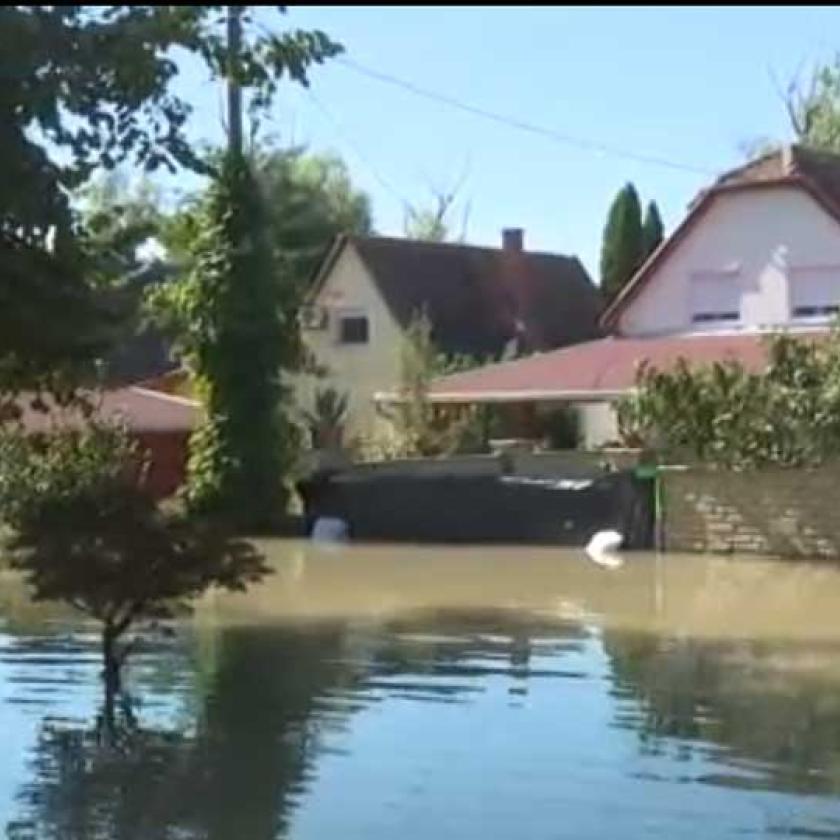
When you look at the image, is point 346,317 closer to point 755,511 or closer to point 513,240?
point 513,240

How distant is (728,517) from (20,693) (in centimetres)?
1592

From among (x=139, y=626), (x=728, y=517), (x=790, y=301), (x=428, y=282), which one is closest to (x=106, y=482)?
(x=139, y=626)

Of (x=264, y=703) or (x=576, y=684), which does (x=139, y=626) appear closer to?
(x=264, y=703)

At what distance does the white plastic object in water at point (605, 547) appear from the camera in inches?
1053

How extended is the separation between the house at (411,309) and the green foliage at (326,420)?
1820 mm

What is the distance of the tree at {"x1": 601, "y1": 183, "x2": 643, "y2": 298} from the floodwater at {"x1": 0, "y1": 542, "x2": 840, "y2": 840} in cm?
3530

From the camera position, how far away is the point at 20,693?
1366 centimetres

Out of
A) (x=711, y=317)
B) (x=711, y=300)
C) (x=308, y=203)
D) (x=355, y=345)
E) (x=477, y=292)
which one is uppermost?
(x=308, y=203)

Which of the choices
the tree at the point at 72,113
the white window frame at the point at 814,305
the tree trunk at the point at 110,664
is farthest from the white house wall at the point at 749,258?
the tree at the point at 72,113

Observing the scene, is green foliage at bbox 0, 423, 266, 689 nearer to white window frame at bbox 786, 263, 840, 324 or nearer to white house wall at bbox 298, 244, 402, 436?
white window frame at bbox 786, 263, 840, 324

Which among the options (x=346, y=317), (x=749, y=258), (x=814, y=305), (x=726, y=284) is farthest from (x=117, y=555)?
(x=346, y=317)

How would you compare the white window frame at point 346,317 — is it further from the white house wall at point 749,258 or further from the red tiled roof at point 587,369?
the white house wall at point 749,258

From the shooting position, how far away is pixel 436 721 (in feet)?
40.9

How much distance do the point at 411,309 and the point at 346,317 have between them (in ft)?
7.63
